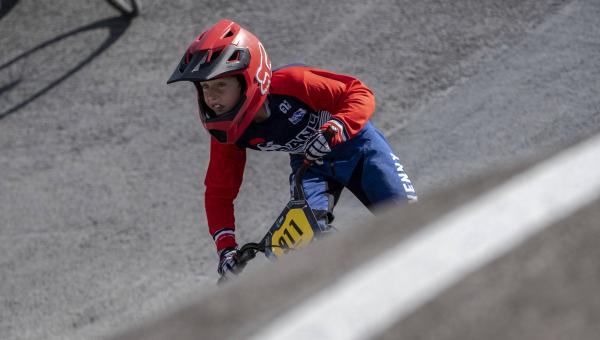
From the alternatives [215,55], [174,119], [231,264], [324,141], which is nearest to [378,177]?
[324,141]

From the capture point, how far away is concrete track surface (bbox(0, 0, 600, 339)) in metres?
7.65

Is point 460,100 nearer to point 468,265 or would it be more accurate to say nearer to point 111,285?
point 111,285

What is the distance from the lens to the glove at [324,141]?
4.96 m

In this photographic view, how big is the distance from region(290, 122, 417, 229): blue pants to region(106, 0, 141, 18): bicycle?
19.5ft

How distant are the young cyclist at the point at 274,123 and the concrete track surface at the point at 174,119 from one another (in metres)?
0.48

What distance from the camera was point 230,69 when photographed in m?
5.11

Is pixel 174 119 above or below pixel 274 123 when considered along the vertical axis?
below

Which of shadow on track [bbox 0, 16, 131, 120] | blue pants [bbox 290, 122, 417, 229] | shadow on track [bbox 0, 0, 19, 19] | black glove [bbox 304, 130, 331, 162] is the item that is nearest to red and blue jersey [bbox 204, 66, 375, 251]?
blue pants [bbox 290, 122, 417, 229]

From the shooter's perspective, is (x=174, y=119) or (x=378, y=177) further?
(x=174, y=119)

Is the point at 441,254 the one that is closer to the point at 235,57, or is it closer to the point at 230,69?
the point at 230,69

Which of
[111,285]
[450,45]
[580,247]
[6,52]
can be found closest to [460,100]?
[450,45]

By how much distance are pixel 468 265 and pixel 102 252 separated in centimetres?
524

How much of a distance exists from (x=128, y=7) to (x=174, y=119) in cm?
231

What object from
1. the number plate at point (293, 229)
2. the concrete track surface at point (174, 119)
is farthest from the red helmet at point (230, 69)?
the concrete track surface at point (174, 119)
